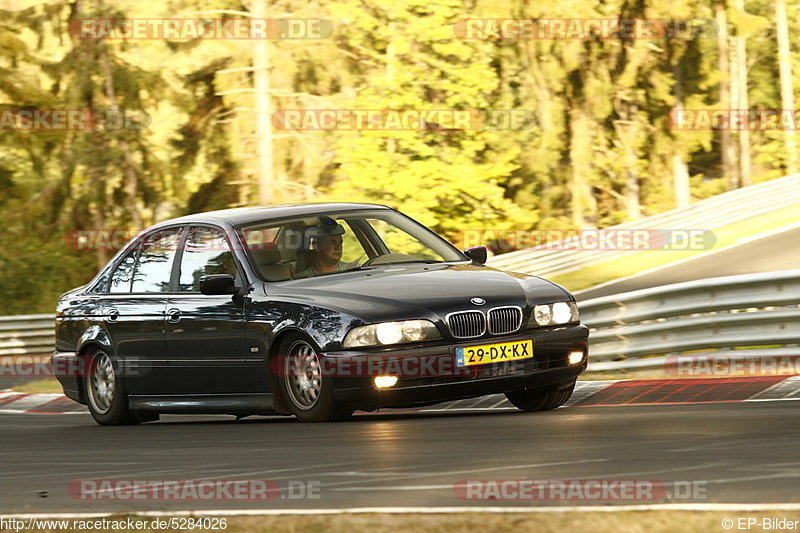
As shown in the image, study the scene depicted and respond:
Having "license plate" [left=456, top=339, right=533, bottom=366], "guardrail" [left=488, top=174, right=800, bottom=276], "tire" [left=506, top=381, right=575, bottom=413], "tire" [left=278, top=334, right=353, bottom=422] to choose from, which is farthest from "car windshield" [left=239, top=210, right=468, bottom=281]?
"guardrail" [left=488, top=174, right=800, bottom=276]

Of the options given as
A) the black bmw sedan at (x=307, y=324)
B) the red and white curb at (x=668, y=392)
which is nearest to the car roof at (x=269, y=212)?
the black bmw sedan at (x=307, y=324)

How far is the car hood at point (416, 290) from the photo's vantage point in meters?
9.09

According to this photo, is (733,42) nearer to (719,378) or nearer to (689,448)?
(719,378)

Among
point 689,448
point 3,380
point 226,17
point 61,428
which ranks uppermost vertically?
point 226,17

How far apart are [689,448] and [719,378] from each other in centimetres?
436

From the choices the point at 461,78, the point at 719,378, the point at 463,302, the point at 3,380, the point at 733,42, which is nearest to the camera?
the point at 463,302

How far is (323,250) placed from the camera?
1012cm

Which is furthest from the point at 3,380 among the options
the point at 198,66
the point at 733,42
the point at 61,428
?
the point at 733,42

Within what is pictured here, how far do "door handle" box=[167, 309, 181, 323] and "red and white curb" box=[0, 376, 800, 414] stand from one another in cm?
173

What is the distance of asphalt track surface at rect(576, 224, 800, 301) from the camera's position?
23.2m

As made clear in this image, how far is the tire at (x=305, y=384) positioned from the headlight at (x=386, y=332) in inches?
12.3

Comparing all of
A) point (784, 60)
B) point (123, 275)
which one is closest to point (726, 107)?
point (784, 60)

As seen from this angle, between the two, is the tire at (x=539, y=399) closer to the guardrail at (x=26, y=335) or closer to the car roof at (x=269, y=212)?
the car roof at (x=269, y=212)

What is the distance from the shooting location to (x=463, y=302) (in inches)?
361
